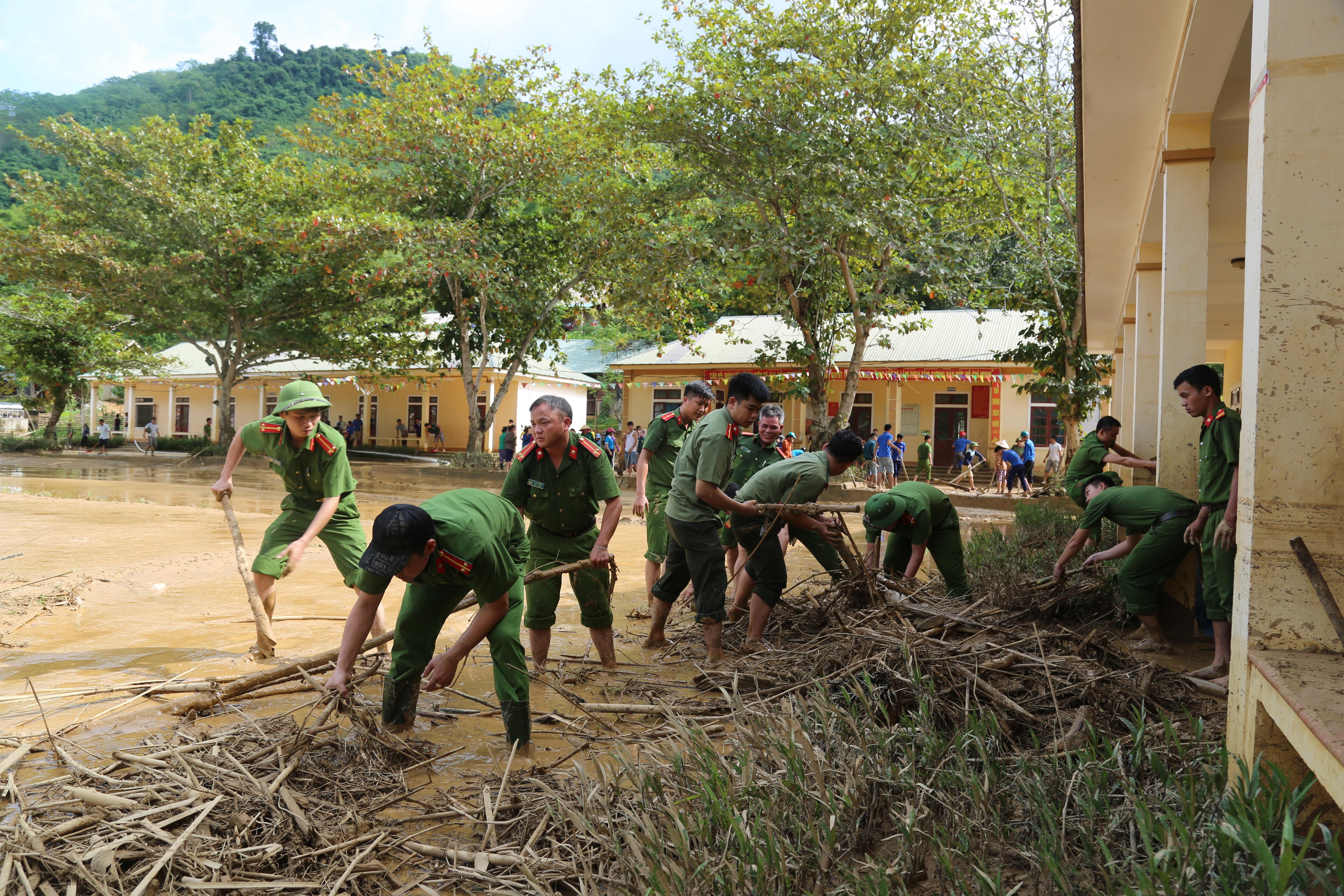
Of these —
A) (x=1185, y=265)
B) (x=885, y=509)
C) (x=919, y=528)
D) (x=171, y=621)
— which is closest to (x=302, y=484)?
(x=171, y=621)

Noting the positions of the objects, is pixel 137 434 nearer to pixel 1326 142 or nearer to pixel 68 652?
pixel 68 652

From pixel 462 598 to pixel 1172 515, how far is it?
14.7 feet

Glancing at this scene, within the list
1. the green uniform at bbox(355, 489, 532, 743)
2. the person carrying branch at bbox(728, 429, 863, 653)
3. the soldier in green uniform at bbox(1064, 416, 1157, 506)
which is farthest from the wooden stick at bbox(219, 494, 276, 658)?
the soldier in green uniform at bbox(1064, 416, 1157, 506)

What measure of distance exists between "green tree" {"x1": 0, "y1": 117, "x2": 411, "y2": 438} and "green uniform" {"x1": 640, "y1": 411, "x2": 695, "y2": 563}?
17747 millimetres

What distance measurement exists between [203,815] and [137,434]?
44.7 metres

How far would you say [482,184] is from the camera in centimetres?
2156

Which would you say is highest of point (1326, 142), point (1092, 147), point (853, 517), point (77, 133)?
point (77, 133)

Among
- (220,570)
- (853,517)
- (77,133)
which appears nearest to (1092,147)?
(220,570)

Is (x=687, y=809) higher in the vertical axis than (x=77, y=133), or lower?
lower

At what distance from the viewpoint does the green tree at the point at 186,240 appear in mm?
23266

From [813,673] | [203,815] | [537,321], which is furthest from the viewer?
[537,321]

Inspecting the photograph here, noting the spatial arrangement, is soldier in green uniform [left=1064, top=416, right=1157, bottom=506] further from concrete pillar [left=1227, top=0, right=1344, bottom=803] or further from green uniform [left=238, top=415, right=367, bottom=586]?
green uniform [left=238, top=415, right=367, bottom=586]

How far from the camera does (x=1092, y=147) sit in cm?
726

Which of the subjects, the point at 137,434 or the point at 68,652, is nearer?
the point at 68,652
